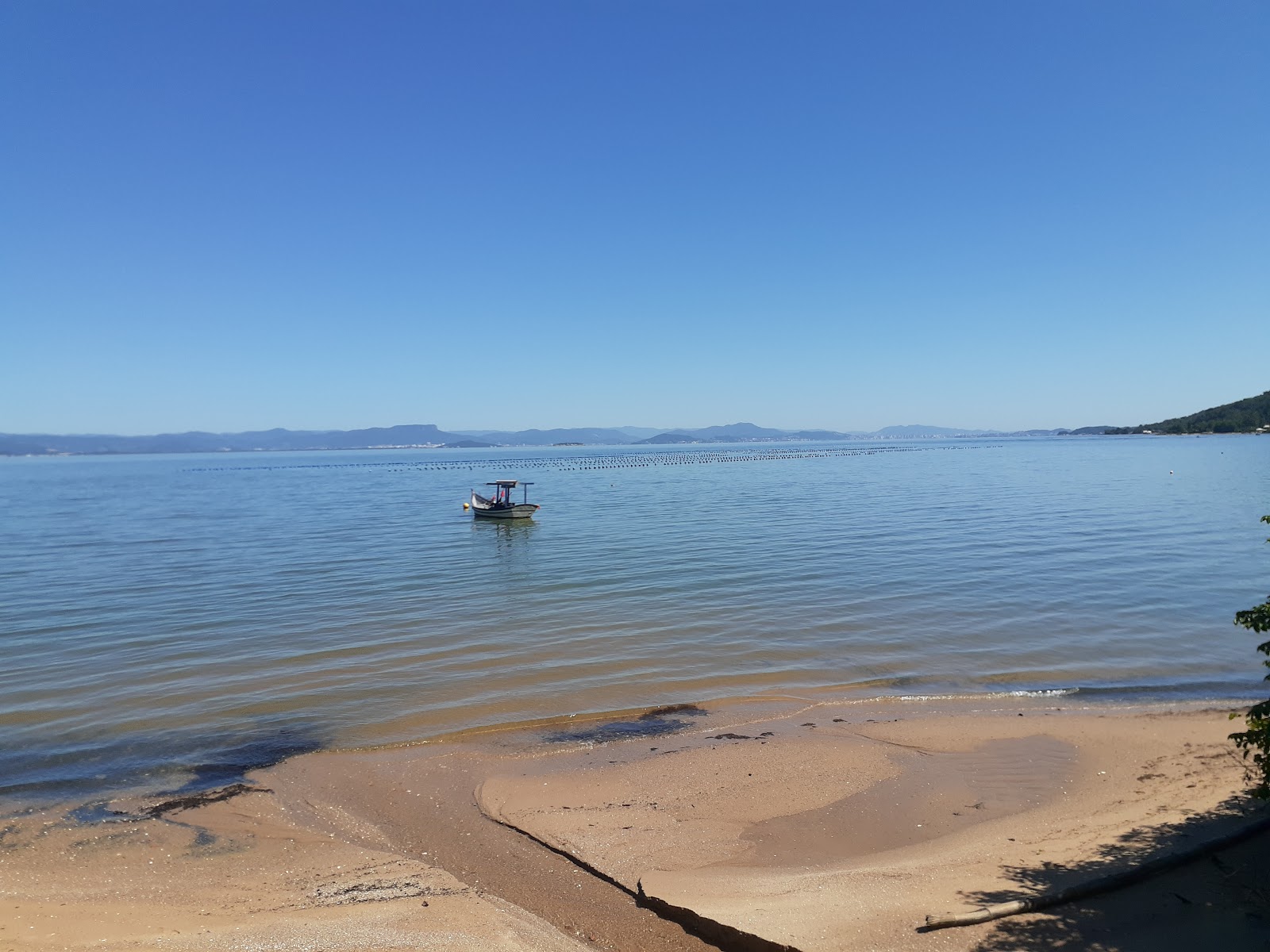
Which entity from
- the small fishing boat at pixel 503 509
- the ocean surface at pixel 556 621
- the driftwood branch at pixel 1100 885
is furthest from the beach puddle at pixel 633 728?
the small fishing boat at pixel 503 509

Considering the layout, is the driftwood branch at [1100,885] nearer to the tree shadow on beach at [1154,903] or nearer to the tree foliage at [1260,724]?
the tree shadow on beach at [1154,903]

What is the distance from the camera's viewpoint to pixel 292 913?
276 inches

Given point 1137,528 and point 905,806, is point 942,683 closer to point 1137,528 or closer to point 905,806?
point 905,806

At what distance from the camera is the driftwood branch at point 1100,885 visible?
6.34m

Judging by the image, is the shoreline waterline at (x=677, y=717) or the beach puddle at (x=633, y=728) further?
the beach puddle at (x=633, y=728)

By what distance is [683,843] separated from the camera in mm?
8438

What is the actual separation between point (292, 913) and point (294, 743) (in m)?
5.31

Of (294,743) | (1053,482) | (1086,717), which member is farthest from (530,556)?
(1053,482)

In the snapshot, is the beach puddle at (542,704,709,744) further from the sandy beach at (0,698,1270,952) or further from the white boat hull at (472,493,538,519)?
the white boat hull at (472,493,538,519)

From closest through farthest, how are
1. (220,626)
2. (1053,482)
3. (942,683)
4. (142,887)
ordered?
(142,887), (942,683), (220,626), (1053,482)

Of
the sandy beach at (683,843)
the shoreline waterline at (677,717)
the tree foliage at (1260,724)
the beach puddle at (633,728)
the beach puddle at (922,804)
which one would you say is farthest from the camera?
the beach puddle at (633,728)

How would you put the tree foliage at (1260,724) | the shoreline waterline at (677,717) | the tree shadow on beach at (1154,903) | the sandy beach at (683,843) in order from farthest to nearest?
1. the shoreline waterline at (677,717)
2. the sandy beach at (683,843)
3. the tree shadow on beach at (1154,903)
4. the tree foliage at (1260,724)

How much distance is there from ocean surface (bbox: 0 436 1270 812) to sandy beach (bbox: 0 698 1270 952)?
1664 millimetres

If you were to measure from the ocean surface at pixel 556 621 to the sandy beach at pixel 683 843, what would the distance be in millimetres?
1664
